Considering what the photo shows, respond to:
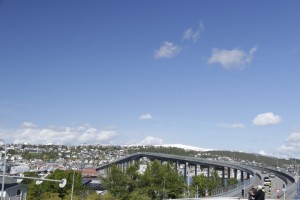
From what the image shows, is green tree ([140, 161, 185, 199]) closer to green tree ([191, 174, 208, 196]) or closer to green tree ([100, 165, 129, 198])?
green tree ([100, 165, 129, 198])

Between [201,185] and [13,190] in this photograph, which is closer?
[13,190]

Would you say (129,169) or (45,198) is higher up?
(129,169)

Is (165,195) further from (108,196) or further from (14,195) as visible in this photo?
(14,195)

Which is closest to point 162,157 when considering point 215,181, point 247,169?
point 247,169

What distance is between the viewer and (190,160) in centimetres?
16762

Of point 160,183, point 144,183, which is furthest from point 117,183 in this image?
point 160,183

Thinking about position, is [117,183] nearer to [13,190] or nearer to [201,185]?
[13,190]

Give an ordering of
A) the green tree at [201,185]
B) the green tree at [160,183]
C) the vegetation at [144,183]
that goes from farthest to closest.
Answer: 1. the green tree at [201,185]
2. the green tree at [160,183]
3. the vegetation at [144,183]

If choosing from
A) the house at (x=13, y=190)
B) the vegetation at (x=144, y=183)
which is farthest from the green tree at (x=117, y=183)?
the house at (x=13, y=190)

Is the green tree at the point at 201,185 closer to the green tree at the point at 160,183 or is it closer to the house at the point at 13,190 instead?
the green tree at the point at 160,183

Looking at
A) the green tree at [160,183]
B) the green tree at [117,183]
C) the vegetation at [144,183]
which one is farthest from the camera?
the green tree at [160,183]

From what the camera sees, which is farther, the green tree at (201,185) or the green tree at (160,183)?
the green tree at (201,185)

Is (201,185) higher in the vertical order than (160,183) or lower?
lower

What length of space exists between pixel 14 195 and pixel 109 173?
722 inches
